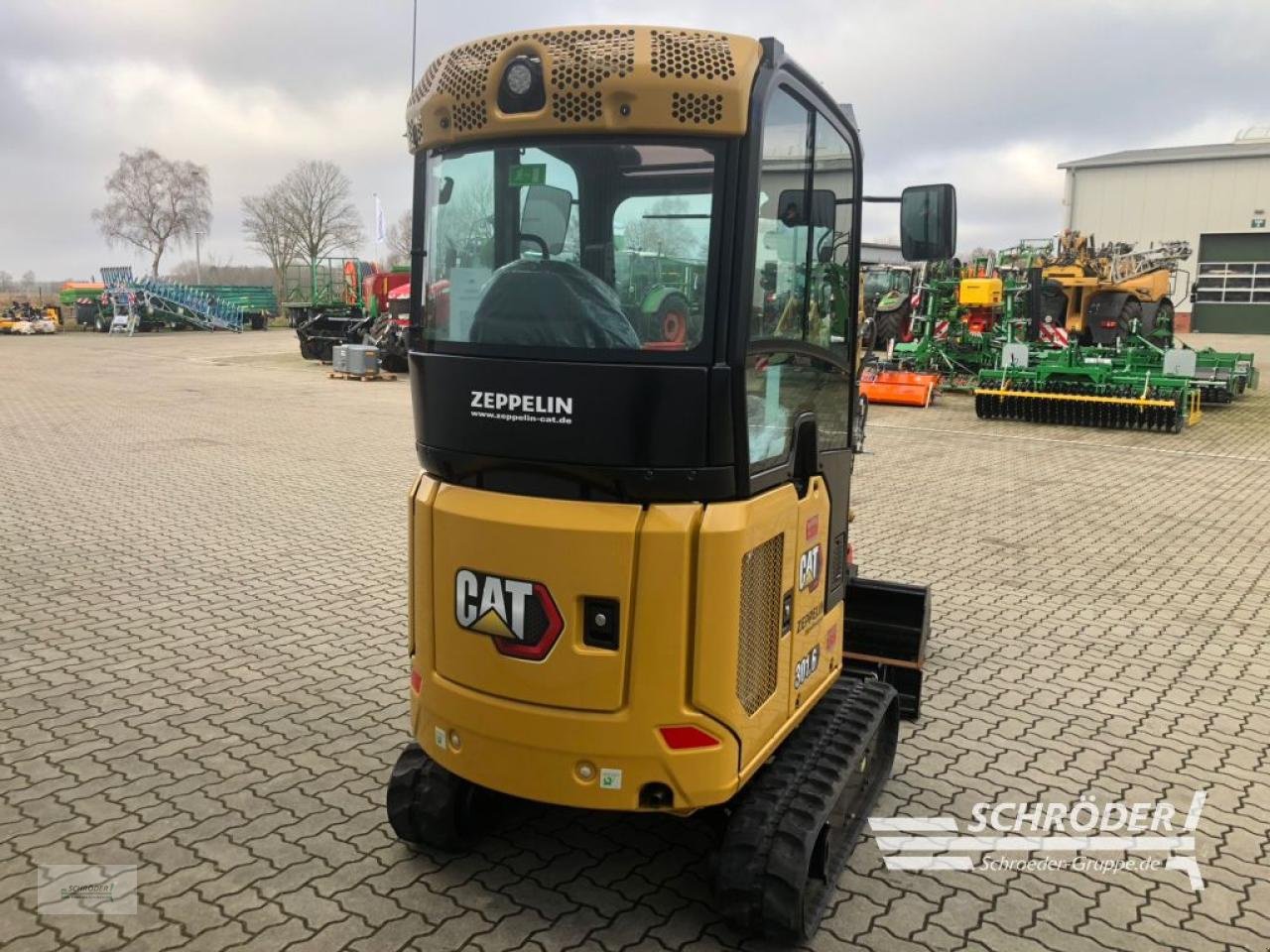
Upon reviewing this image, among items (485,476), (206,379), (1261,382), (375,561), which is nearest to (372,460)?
(375,561)

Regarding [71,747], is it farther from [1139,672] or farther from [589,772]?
[1139,672]

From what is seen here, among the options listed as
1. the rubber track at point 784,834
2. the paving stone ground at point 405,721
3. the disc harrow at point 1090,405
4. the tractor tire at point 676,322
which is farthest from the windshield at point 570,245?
the disc harrow at point 1090,405

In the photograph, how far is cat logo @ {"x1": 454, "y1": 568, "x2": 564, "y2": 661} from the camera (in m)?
2.82

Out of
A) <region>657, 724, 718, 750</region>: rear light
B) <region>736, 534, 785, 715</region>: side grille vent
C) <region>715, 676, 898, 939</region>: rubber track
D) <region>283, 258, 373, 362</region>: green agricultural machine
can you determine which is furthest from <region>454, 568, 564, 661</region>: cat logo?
<region>283, 258, 373, 362</region>: green agricultural machine

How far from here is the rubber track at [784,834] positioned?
9.39 feet

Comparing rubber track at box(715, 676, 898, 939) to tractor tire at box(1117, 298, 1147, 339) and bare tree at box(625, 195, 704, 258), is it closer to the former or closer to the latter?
bare tree at box(625, 195, 704, 258)

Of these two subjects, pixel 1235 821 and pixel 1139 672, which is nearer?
pixel 1235 821

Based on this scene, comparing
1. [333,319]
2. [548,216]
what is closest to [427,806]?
[548,216]

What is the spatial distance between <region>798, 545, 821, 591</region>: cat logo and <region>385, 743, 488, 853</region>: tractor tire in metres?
1.32

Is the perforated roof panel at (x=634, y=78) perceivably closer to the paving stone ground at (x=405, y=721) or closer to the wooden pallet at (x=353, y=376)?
the paving stone ground at (x=405, y=721)

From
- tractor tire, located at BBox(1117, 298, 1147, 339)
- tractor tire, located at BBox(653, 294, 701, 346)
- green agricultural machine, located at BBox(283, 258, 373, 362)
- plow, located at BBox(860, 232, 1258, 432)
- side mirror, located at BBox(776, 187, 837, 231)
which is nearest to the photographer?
tractor tire, located at BBox(653, 294, 701, 346)

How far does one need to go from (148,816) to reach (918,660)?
3299mm

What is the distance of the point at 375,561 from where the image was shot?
7.15 meters

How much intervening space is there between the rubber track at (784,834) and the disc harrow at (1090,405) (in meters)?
12.1
